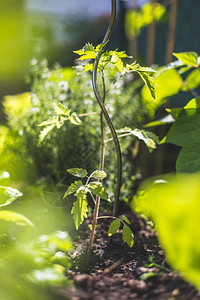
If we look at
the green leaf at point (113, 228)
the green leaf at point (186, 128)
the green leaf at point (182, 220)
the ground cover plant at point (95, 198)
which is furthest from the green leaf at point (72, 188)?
the green leaf at point (186, 128)

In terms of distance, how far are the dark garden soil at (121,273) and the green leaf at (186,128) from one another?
1.16 ft

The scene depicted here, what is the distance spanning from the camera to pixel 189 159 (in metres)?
0.98

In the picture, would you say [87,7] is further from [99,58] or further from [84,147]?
[99,58]

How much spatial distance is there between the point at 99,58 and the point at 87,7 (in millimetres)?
2941

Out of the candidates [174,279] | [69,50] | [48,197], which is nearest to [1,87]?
[69,50]

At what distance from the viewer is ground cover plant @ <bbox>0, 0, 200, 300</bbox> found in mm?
531

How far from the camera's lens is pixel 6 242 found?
840mm

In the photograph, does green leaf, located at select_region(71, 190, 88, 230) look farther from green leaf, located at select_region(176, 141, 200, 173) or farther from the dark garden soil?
green leaf, located at select_region(176, 141, 200, 173)

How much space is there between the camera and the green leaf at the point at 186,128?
1035 mm

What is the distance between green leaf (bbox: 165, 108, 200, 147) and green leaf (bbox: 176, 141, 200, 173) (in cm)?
4

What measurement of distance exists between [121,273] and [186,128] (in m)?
0.54

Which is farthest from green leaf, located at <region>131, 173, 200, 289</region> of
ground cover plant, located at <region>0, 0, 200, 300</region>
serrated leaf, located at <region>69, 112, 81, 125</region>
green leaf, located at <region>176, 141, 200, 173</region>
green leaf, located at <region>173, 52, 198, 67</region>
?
green leaf, located at <region>173, 52, 198, 67</region>

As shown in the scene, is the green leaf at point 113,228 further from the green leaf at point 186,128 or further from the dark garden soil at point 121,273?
the green leaf at point 186,128

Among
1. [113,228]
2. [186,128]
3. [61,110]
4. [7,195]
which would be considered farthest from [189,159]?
[7,195]
